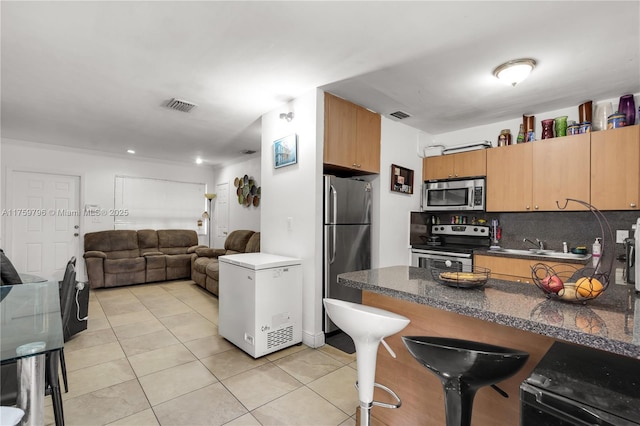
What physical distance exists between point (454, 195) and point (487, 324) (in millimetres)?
2915

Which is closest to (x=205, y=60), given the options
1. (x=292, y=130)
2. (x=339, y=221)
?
(x=292, y=130)

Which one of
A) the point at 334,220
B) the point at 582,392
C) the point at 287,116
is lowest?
the point at 582,392

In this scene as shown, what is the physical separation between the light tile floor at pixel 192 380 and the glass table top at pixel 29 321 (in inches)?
26.7

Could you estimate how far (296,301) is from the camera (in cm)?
285

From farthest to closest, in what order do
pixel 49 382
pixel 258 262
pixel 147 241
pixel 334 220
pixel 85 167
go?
pixel 147 241 → pixel 85 167 → pixel 334 220 → pixel 258 262 → pixel 49 382

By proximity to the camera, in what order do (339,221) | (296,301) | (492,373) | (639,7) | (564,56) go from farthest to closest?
(339,221)
(296,301)
(564,56)
(639,7)
(492,373)

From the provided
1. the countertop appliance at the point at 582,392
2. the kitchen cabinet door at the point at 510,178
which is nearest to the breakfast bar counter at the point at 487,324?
the countertop appliance at the point at 582,392

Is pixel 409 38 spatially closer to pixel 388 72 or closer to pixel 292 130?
pixel 388 72

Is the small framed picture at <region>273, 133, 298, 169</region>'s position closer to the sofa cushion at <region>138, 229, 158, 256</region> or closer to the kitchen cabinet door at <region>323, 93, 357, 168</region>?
the kitchen cabinet door at <region>323, 93, 357, 168</region>

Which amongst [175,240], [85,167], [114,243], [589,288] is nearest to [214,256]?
[175,240]

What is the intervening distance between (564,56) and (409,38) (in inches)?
48.1

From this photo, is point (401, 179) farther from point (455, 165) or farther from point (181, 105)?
point (181, 105)

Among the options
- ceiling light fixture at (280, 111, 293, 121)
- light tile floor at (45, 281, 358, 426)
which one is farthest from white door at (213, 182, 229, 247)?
ceiling light fixture at (280, 111, 293, 121)

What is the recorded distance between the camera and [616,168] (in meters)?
2.79
